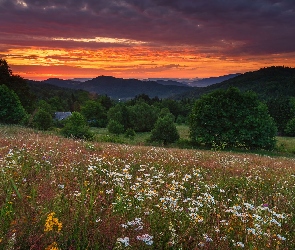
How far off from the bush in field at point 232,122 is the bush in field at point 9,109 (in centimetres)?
2609

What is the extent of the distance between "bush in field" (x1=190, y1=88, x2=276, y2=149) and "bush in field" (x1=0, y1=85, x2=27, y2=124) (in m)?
26.1

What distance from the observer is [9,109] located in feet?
133

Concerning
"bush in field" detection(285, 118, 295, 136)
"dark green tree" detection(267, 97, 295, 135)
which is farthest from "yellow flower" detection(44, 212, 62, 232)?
"dark green tree" detection(267, 97, 295, 135)

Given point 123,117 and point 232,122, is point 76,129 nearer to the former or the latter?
point 232,122

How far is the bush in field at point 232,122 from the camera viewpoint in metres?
38.7

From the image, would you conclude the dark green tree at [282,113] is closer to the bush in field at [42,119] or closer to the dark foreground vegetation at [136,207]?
the bush in field at [42,119]

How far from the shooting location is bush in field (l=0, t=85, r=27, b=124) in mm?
40000

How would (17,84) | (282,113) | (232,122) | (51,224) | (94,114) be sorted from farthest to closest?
(94,114) < (282,113) < (17,84) < (232,122) < (51,224)

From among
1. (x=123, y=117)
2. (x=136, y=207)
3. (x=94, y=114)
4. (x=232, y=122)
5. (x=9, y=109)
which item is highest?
(x=136, y=207)

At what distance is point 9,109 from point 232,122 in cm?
3299

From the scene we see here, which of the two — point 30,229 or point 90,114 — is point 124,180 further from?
point 90,114

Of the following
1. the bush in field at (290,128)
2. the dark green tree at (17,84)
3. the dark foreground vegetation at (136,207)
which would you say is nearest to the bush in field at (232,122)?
the dark foreground vegetation at (136,207)

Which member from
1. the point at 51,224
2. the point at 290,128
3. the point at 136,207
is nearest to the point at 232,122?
the point at 136,207

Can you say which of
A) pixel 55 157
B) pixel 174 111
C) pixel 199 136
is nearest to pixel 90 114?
pixel 174 111
